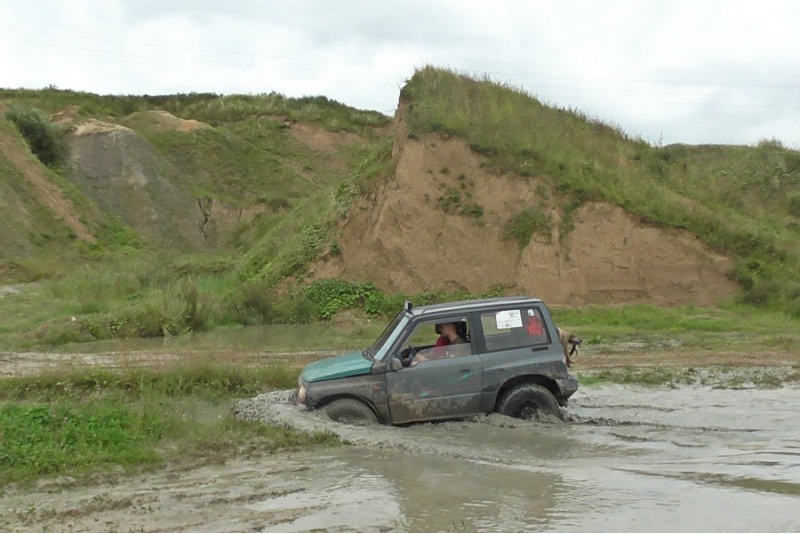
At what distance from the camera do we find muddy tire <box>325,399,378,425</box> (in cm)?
1039

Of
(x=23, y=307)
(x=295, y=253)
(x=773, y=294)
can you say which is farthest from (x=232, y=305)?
(x=773, y=294)

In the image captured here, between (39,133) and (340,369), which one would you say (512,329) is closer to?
(340,369)

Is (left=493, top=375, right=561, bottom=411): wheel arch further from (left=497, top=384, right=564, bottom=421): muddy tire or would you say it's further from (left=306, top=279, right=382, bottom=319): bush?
(left=306, top=279, right=382, bottom=319): bush

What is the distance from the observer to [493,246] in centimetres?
2659

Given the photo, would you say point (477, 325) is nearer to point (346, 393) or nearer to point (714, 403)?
point (346, 393)

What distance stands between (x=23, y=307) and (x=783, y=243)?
2300 cm

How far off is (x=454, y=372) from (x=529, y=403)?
1011 millimetres

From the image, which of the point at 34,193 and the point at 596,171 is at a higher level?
the point at 34,193

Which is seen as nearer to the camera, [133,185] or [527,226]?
[527,226]

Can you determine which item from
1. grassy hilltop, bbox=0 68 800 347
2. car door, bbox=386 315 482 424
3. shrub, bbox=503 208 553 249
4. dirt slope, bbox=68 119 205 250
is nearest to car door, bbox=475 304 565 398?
car door, bbox=386 315 482 424

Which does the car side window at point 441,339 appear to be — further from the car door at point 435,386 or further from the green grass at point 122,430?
the green grass at point 122,430

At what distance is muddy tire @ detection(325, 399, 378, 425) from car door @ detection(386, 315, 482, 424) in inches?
11.2

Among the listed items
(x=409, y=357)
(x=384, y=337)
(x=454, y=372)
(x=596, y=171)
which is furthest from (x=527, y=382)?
(x=596, y=171)

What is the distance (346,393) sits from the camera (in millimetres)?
10438
